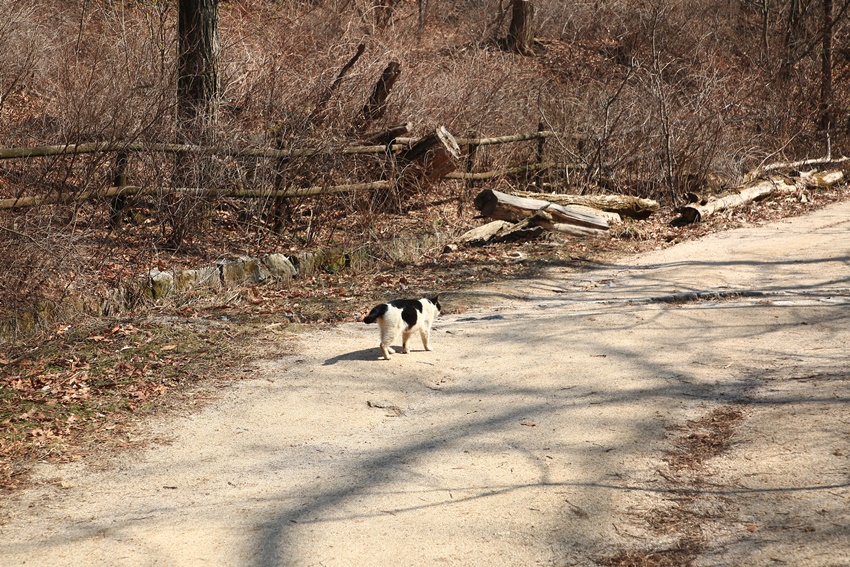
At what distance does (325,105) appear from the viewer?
1448 cm

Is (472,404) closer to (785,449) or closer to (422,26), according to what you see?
(785,449)

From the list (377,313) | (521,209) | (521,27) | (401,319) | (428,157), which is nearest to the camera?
(377,313)

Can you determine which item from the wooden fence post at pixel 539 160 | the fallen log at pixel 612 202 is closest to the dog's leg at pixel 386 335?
the fallen log at pixel 612 202

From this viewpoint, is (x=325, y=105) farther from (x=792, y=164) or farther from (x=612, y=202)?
(x=792, y=164)

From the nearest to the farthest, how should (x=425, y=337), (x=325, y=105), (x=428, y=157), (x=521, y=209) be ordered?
(x=425, y=337) → (x=325, y=105) → (x=521, y=209) → (x=428, y=157)

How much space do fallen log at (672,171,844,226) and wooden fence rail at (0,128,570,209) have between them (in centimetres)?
330

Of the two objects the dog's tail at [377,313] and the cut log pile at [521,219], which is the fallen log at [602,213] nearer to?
the cut log pile at [521,219]

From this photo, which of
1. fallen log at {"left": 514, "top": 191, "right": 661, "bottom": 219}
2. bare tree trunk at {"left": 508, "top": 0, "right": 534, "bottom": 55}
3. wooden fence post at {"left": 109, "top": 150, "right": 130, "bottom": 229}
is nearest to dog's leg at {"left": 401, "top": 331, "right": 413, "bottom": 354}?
wooden fence post at {"left": 109, "top": 150, "right": 130, "bottom": 229}

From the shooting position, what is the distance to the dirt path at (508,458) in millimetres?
4758

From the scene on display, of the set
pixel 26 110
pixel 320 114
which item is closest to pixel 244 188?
pixel 320 114

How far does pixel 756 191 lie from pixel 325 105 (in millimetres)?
9284

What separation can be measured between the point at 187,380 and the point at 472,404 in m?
2.71

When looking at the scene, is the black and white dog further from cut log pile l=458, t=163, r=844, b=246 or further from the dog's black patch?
cut log pile l=458, t=163, r=844, b=246

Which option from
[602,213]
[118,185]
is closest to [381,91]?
[602,213]
